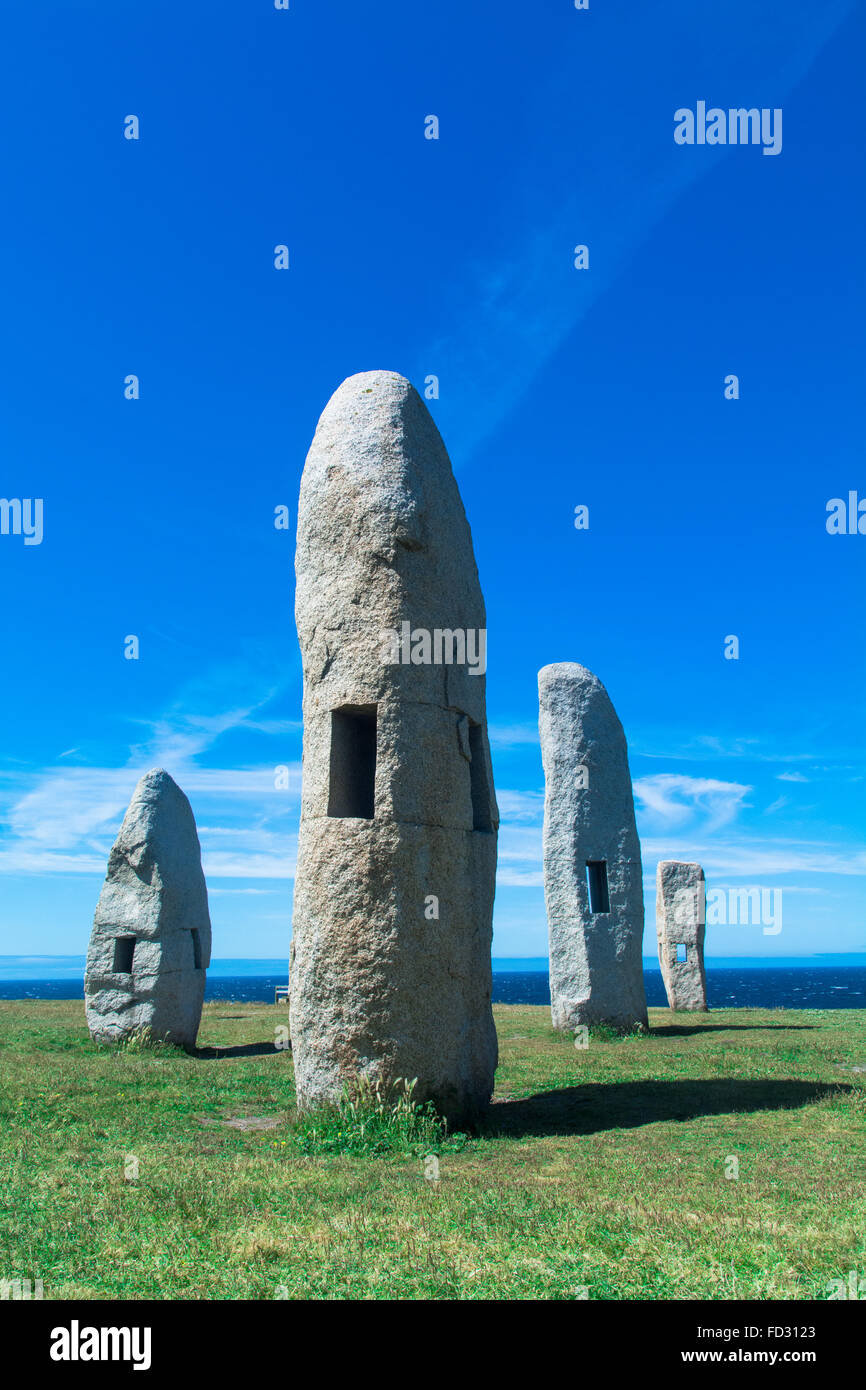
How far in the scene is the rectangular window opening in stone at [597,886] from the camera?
16.1 metres

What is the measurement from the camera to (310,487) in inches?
365

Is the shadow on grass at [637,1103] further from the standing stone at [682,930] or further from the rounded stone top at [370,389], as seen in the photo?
the standing stone at [682,930]

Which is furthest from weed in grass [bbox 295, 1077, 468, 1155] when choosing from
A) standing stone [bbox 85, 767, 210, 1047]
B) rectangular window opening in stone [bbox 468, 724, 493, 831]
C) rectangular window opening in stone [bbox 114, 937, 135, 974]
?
rectangular window opening in stone [bbox 114, 937, 135, 974]

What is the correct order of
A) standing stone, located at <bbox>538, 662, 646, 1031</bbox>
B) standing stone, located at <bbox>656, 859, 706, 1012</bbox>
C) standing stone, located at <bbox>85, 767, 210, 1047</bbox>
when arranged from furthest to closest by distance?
standing stone, located at <bbox>656, 859, 706, 1012</bbox>, standing stone, located at <bbox>538, 662, 646, 1031</bbox>, standing stone, located at <bbox>85, 767, 210, 1047</bbox>

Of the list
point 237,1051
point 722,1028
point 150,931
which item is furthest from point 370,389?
point 722,1028

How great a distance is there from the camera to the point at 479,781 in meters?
9.63

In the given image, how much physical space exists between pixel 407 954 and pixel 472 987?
1.03 meters

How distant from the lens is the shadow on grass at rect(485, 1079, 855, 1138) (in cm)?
870

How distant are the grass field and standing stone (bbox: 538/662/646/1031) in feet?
12.4

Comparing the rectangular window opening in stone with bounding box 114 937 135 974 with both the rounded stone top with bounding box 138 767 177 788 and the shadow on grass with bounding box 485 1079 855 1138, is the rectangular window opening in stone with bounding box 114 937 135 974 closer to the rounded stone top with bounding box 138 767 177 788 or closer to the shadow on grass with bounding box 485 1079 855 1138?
the rounded stone top with bounding box 138 767 177 788

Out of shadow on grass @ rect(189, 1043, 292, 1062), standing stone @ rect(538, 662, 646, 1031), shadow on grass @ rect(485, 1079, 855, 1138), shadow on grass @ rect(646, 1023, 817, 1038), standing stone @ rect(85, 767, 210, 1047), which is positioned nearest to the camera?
shadow on grass @ rect(485, 1079, 855, 1138)

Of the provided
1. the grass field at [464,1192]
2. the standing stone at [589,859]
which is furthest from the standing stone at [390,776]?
the standing stone at [589,859]

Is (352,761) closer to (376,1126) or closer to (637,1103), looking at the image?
(376,1126)
